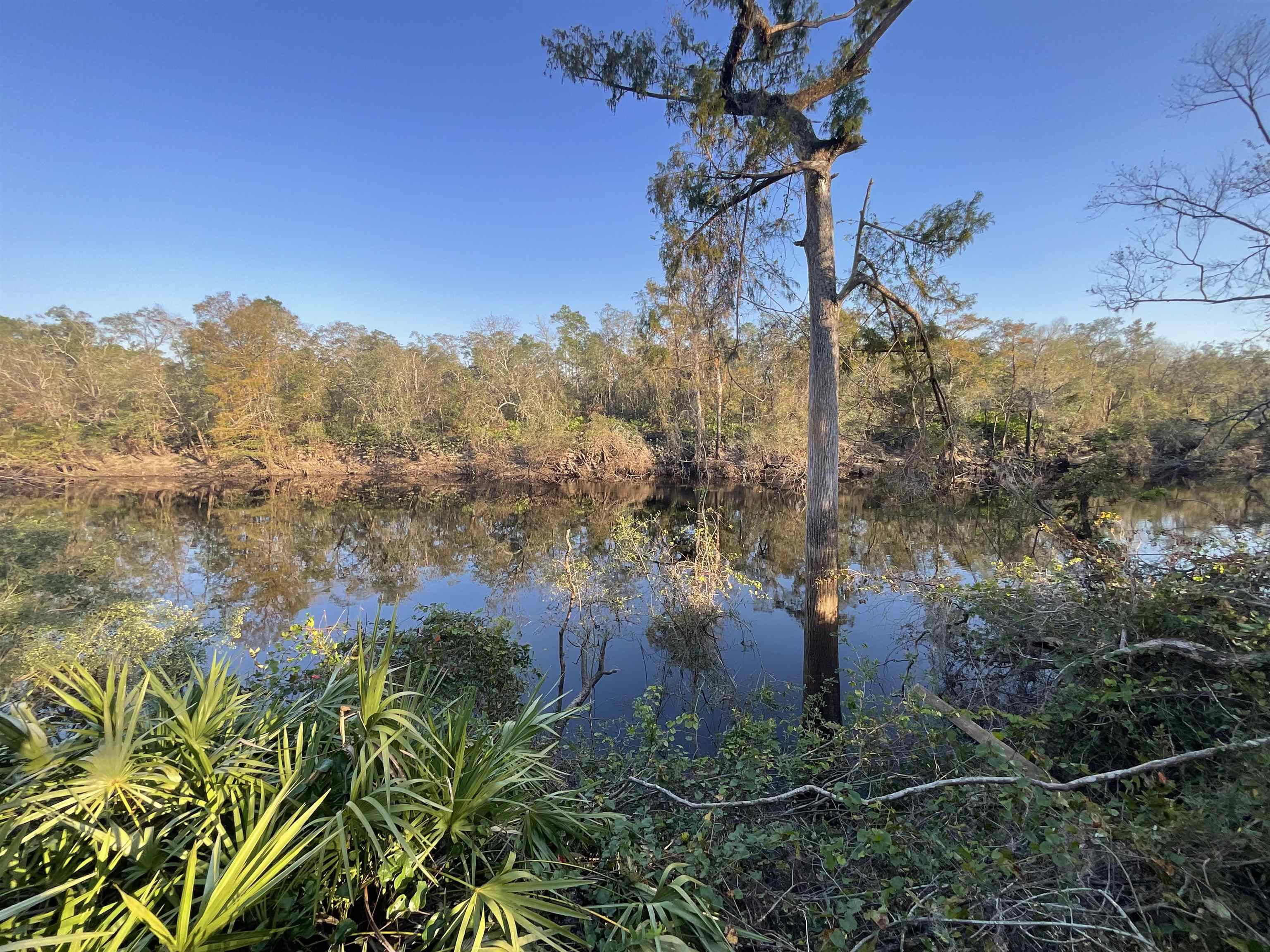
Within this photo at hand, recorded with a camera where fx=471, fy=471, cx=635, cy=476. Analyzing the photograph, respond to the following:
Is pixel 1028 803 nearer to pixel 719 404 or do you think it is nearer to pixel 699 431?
pixel 719 404

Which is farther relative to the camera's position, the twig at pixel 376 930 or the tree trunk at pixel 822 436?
the tree trunk at pixel 822 436

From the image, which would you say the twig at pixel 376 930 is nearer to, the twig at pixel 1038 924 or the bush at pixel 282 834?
the bush at pixel 282 834

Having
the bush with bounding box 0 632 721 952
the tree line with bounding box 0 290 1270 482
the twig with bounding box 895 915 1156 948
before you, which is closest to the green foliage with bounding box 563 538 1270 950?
the twig with bounding box 895 915 1156 948

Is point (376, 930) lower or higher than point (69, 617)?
higher

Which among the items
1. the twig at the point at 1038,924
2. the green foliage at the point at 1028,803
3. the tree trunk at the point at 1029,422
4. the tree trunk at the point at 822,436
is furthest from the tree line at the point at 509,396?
the twig at the point at 1038,924

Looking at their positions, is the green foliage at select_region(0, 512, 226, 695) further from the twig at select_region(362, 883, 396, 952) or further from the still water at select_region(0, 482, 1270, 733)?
the twig at select_region(362, 883, 396, 952)

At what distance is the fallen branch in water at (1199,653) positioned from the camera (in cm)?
222

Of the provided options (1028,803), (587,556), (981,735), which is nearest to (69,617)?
(587,556)

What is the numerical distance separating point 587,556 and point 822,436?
6558mm

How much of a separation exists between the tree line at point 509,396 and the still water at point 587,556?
2654mm

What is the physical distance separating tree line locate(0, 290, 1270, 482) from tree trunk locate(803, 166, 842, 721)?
4.86 metres

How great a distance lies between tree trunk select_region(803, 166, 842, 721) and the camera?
213 inches

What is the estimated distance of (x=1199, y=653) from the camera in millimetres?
2443

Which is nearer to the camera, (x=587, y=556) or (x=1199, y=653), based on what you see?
(x=1199, y=653)
